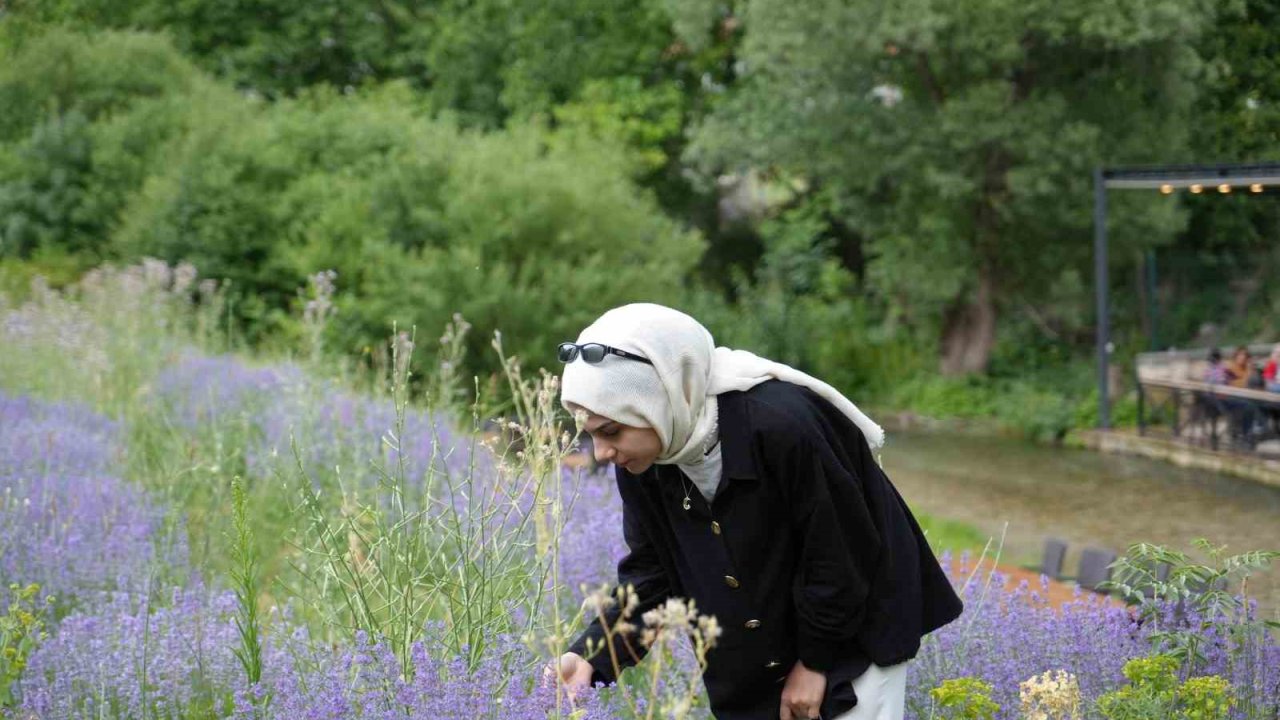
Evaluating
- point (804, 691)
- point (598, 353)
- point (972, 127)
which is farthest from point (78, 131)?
point (804, 691)

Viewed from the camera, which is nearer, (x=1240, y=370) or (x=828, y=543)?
(x=828, y=543)

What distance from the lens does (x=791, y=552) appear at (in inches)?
109

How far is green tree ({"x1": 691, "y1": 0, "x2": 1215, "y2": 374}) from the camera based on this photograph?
56.1 ft

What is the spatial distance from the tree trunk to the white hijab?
17.1 meters

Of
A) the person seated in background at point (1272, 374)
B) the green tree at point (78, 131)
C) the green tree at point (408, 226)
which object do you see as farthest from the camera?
the green tree at point (78, 131)

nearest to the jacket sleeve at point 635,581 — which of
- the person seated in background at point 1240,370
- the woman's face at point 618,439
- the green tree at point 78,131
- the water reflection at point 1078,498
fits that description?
the woman's face at point 618,439

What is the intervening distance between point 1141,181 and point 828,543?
1419 centimetres

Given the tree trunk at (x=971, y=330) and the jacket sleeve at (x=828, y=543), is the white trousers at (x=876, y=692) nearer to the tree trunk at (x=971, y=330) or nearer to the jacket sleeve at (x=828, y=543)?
the jacket sleeve at (x=828, y=543)

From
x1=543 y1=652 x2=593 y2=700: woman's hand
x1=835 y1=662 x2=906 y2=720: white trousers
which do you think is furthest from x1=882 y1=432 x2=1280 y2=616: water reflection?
x1=543 y1=652 x2=593 y2=700: woman's hand

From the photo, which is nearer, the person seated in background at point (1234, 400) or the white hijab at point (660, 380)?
the white hijab at point (660, 380)

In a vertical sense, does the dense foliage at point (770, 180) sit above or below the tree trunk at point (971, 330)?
above

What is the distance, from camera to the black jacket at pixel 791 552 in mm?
2648

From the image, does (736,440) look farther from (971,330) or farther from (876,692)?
(971,330)

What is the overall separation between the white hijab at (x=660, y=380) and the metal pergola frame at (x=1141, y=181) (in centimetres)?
1310
